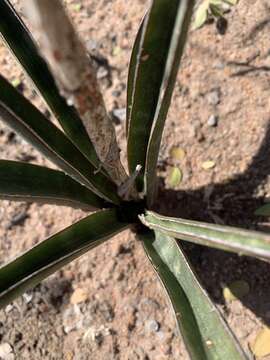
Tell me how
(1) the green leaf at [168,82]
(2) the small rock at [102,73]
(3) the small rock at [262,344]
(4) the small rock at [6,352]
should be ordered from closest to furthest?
(1) the green leaf at [168,82], (3) the small rock at [262,344], (4) the small rock at [6,352], (2) the small rock at [102,73]

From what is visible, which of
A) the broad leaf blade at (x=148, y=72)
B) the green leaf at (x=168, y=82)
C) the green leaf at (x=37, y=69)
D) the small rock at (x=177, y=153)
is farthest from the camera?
the small rock at (x=177, y=153)

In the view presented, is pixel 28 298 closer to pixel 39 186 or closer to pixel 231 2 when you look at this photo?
A: pixel 39 186

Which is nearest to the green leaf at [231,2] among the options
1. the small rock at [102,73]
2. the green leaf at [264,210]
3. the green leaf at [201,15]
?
the green leaf at [201,15]

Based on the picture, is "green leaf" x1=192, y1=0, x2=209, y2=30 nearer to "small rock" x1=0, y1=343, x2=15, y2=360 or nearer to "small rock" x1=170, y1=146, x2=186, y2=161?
"small rock" x1=170, y1=146, x2=186, y2=161

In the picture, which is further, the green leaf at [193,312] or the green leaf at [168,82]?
the green leaf at [193,312]

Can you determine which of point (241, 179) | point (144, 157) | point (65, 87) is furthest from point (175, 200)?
A: point (65, 87)

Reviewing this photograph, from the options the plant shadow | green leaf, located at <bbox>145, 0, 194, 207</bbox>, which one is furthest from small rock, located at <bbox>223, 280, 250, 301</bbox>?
green leaf, located at <bbox>145, 0, 194, 207</bbox>

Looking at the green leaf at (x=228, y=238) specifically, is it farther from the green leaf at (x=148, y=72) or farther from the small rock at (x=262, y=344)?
the small rock at (x=262, y=344)
